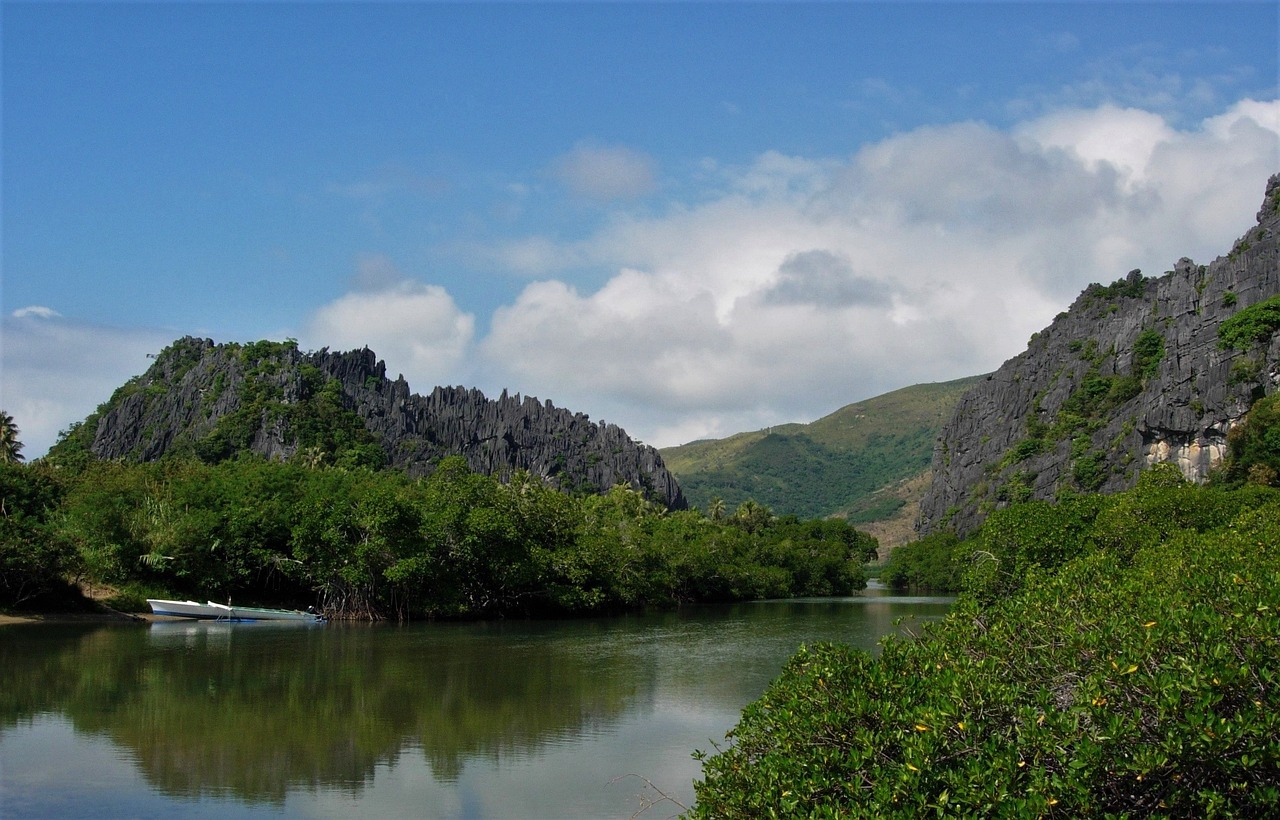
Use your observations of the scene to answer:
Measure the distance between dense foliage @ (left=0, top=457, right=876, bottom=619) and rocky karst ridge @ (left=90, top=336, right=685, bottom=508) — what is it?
159ft

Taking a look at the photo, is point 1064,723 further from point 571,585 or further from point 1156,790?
point 571,585

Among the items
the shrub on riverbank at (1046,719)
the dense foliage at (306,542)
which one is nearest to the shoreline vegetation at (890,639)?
the shrub on riverbank at (1046,719)

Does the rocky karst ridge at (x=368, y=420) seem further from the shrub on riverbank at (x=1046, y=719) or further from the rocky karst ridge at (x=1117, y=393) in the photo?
the shrub on riverbank at (x=1046, y=719)

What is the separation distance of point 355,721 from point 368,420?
121 m

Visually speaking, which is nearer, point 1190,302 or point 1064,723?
point 1064,723

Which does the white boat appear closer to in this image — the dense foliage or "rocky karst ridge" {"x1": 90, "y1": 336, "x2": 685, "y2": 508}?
the dense foliage

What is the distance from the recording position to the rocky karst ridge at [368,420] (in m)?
125

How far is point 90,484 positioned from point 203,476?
5381 millimetres

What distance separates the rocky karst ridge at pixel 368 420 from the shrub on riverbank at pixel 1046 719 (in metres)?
93.7

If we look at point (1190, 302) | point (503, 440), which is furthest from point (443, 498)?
point (503, 440)

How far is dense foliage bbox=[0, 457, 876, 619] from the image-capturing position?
144ft

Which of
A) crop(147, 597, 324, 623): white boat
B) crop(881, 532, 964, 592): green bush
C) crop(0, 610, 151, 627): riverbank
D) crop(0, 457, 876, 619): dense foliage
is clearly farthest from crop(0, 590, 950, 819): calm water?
crop(881, 532, 964, 592): green bush

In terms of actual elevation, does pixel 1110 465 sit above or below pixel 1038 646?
above

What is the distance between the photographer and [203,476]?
173ft
